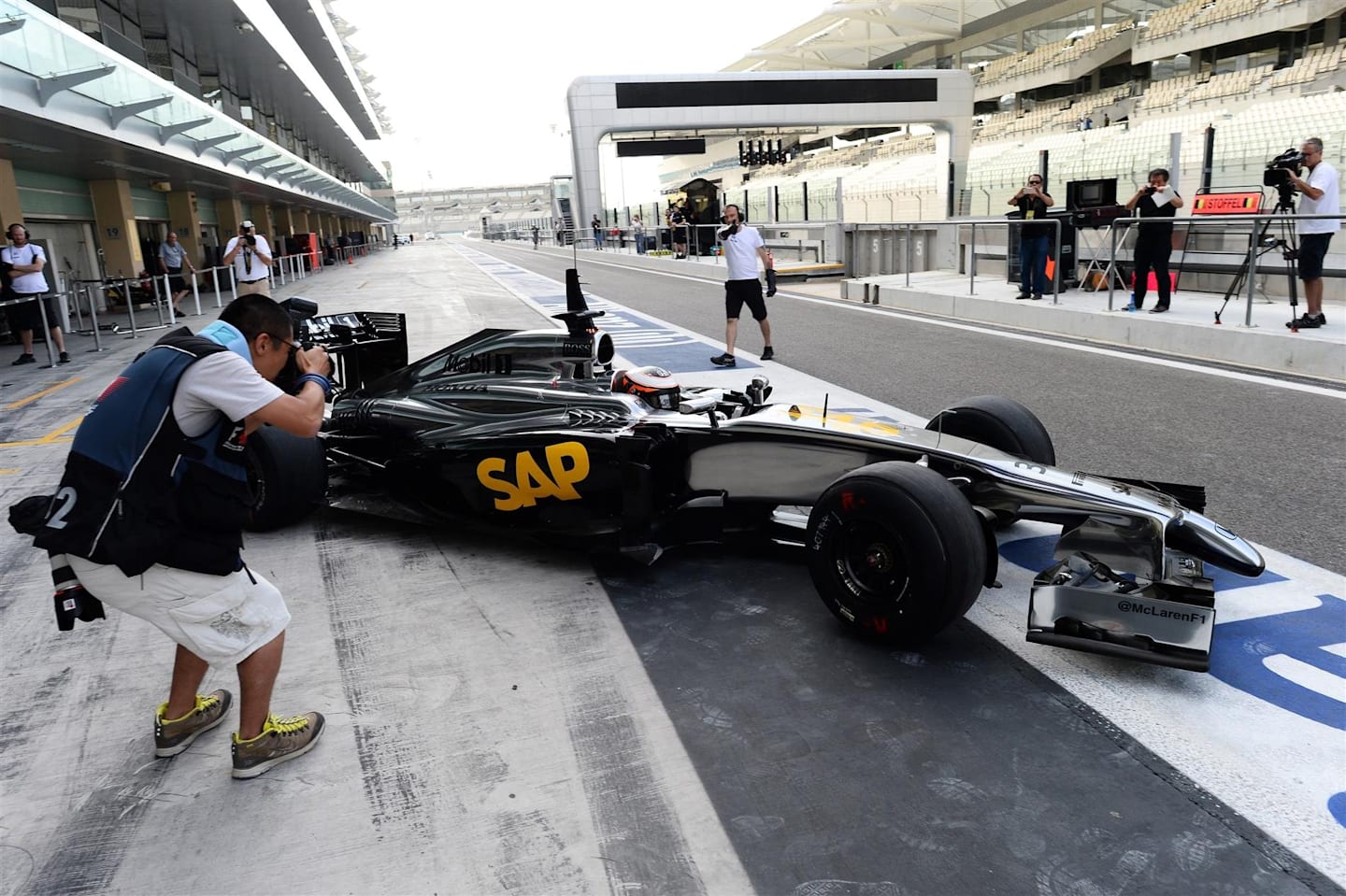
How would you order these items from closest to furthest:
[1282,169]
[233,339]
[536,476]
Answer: [233,339] < [536,476] < [1282,169]

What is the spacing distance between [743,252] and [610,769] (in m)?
7.82

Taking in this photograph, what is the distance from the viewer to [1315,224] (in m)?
8.45

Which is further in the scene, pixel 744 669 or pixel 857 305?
pixel 857 305

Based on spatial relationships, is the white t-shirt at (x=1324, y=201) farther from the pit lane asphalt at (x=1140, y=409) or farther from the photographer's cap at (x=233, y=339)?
the photographer's cap at (x=233, y=339)

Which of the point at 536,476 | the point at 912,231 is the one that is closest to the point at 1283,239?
the point at 536,476

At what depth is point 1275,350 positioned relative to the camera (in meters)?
8.34

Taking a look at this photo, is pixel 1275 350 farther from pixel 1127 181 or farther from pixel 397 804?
pixel 397 804

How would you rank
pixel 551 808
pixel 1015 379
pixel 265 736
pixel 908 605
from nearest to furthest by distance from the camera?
1. pixel 551 808
2. pixel 265 736
3. pixel 908 605
4. pixel 1015 379

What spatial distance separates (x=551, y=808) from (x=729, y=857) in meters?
0.53

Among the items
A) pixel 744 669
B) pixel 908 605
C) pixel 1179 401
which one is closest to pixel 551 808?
pixel 744 669

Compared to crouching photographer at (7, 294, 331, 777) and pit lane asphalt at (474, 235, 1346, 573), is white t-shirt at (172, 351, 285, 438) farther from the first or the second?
pit lane asphalt at (474, 235, 1346, 573)

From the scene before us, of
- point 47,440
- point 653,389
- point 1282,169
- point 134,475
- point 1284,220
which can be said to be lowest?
point 47,440

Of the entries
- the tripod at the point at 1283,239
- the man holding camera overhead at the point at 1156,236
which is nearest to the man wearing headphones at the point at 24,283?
the man holding camera overhead at the point at 1156,236

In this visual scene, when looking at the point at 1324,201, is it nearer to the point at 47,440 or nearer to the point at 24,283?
the point at 47,440
